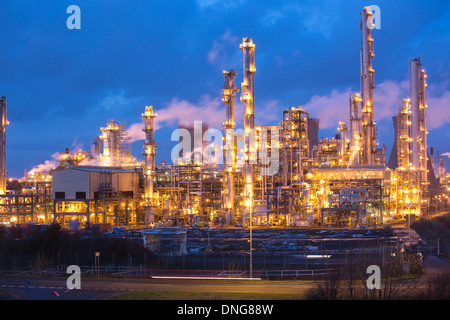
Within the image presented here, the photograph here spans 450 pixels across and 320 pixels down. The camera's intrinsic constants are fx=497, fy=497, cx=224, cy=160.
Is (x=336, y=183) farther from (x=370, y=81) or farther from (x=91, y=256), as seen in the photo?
(x=91, y=256)

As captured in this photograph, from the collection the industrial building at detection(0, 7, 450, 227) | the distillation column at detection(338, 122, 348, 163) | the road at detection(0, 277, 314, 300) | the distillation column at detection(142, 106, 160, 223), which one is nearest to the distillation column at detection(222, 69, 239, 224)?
the industrial building at detection(0, 7, 450, 227)

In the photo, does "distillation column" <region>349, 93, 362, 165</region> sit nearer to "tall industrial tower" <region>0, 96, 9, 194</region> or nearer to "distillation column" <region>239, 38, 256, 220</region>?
"distillation column" <region>239, 38, 256, 220</region>

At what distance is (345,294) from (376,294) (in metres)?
1.20

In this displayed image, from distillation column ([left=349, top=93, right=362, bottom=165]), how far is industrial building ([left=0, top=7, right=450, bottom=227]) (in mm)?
471

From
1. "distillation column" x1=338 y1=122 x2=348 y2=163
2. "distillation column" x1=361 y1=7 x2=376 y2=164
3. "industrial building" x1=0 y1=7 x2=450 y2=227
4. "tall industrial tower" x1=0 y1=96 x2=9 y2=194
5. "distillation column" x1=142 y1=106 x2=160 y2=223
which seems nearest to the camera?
"industrial building" x1=0 y1=7 x2=450 y2=227

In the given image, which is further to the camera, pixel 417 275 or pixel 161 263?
pixel 161 263

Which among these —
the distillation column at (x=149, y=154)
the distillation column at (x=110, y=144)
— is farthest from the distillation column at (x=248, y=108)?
the distillation column at (x=110, y=144)

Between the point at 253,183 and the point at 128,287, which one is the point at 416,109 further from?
the point at 128,287

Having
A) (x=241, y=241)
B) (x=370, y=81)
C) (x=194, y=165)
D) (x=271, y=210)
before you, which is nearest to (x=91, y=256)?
(x=241, y=241)

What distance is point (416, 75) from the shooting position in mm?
69562

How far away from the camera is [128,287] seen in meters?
25.2

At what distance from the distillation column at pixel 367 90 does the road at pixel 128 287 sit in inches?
1775

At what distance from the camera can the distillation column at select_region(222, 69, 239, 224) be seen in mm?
59625

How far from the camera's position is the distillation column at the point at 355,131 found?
70.1 metres
